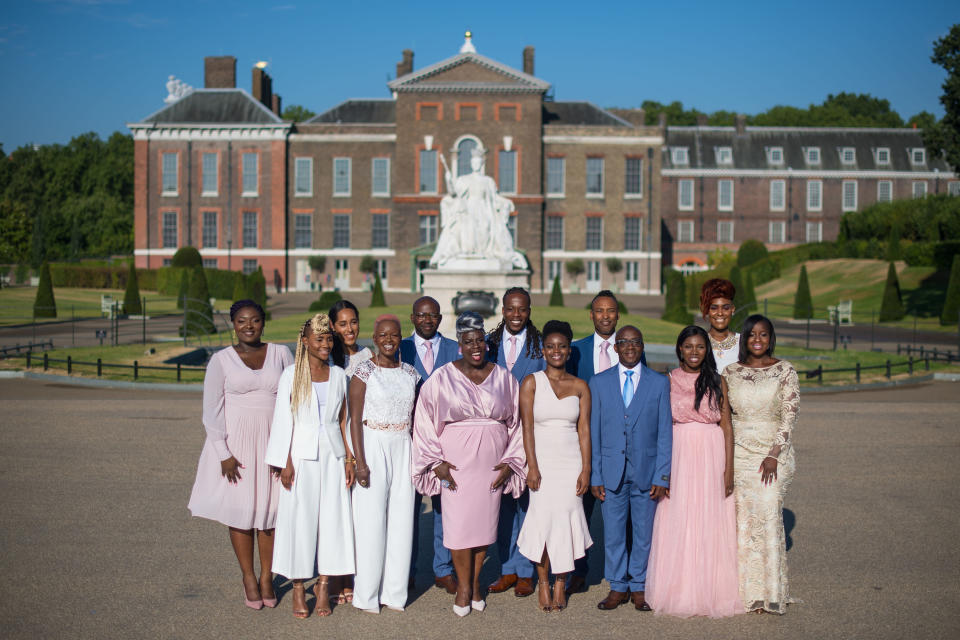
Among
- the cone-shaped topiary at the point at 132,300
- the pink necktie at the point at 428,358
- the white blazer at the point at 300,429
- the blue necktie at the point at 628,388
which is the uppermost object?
the cone-shaped topiary at the point at 132,300

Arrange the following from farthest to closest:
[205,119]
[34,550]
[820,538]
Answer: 1. [205,119]
2. [820,538]
3. [34,550]

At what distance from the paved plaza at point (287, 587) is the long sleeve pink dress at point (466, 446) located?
604 millimetres

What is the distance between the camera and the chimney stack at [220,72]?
57625 mm

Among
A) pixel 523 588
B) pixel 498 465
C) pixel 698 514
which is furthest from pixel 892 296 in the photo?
pixel 498 465

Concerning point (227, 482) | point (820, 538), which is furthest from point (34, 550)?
point (820, 538)

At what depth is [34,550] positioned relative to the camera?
6852mm

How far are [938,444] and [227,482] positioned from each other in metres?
9.12

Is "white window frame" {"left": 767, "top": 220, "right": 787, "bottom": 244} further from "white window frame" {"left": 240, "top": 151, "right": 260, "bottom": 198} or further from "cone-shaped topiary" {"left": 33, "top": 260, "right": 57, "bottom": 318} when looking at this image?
"cone-shaped topiary" {"left": 33, "top": 260, "right": 57, "bottom": 318}

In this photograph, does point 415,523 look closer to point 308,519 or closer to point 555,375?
point 308,519

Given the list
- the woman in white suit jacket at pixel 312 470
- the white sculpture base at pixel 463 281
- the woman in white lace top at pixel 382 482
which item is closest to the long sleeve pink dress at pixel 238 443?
the woman in white suit jacket at pixel 312 470

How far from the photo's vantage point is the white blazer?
19.1 feet

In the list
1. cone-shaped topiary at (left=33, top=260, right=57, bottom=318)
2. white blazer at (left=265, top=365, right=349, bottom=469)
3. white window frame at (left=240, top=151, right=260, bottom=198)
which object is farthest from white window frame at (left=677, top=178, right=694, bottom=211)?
white blazer at (left=265, top=365, right=349, bottom=469)

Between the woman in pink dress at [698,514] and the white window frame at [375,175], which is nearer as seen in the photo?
the woman in pink dress at [698,514]

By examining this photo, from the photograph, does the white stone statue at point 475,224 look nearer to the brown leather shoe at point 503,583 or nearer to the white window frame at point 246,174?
the brown leather shoe at point 503,583
